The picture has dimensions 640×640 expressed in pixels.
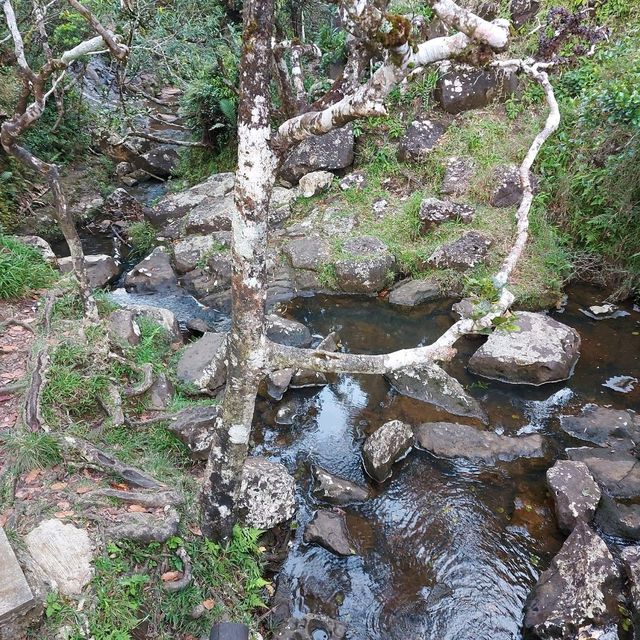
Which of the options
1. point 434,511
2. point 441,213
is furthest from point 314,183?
point 434,511

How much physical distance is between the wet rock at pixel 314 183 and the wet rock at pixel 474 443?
23.2ft

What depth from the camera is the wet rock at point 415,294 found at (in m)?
9.41

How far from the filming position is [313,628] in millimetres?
4355

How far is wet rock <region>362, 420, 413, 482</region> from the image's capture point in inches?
232

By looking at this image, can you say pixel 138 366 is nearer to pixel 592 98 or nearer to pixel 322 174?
pixel 322 174

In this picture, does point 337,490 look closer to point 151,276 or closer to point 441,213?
point 151,276

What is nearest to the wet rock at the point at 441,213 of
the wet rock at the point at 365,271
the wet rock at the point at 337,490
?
the wet rock at the point at 365,271

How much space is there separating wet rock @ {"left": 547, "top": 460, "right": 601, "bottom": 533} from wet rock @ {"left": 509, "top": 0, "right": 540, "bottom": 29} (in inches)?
476

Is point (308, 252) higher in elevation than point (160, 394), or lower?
lower

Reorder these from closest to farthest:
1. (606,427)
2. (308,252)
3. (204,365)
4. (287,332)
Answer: (606,427), (204,365), (287,332), (308,252)

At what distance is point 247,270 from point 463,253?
276 inches

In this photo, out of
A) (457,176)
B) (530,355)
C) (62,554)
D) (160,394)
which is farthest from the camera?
(457,176)

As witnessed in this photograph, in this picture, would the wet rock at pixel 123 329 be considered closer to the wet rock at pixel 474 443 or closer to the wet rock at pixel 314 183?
the wet rock at pixel 474 443

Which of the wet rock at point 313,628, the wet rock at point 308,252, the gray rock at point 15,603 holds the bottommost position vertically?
the wet rock at point 313,628
